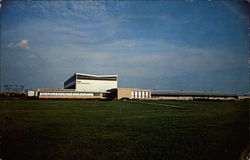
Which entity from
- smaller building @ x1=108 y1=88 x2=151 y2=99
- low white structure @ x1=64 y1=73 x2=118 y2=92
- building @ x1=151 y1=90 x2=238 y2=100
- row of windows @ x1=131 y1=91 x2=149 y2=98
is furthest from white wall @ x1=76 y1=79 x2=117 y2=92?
building @ x1=151 y1=90 x2=238 y2=100

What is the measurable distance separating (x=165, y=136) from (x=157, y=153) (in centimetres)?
136

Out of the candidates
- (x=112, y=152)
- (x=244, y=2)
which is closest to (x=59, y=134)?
(x=112, y=152)

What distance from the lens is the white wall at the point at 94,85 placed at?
40156 mm

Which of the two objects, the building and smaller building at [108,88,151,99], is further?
the building

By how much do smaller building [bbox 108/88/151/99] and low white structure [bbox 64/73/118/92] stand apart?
12.7ft

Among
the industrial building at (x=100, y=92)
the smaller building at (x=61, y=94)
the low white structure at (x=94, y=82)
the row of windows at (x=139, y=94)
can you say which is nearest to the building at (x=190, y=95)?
the industrial building at (x=100, y=92)

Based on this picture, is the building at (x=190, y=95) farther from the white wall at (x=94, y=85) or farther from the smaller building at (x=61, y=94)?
the smaller building at (x=61, y=94)

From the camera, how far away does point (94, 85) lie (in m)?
41.6

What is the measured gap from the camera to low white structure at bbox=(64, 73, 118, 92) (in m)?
40.2

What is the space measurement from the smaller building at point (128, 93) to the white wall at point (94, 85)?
12.0ft

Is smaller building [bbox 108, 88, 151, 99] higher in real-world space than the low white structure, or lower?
lower

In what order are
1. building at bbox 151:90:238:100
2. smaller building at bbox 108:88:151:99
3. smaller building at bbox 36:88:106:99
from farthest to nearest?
1. building at bbox 151:90:238:100
2. smaller building at bbox 108:88:151:99
3. smaller building at bbox 36:88:106:99

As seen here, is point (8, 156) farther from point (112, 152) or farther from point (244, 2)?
point (244, 2)

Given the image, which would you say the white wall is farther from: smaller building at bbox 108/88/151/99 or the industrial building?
smaller building at bbox 108/88/151/99
